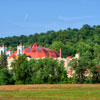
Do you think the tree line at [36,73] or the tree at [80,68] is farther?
the tree line at [36,73]

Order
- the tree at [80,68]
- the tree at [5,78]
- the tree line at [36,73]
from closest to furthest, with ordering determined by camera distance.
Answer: the tree at [80,68] → the tree at [5,78] → the tree line at [36,73]

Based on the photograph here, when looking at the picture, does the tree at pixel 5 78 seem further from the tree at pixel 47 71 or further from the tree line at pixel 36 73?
the tree at pixel 47 71

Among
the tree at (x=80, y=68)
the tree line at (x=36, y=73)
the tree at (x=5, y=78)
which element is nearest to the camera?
the tree at (x=80, y=68)

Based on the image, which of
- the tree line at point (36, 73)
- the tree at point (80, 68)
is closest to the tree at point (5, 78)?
the tree line at point (36, 73)

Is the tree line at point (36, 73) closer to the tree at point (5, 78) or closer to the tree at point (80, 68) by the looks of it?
the tree at point (5, 78)

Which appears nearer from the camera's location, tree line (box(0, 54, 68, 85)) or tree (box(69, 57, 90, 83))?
tree (box(69, 57, 90, 83))

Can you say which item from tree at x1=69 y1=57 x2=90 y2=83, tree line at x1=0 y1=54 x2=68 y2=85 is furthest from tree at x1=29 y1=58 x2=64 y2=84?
tree at x1=69 y1=57 x2=90 y2=83

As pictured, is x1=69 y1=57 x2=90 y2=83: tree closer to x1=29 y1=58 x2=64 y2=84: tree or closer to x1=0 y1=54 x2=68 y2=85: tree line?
x1=0 y1=54 x2=68 y2=85: tree line

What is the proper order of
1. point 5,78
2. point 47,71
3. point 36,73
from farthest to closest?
point 36,73, point 47,71, point 5,78

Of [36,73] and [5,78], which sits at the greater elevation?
[36,73]

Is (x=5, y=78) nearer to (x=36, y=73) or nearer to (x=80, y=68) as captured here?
(x=36, y=73)

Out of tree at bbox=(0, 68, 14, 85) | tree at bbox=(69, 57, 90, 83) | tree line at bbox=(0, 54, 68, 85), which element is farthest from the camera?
tree line at bbox=(0, 54, 68, 85)

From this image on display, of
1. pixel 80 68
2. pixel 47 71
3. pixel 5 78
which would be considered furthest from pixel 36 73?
pixel 80 68

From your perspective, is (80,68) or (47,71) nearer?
(80,68)
